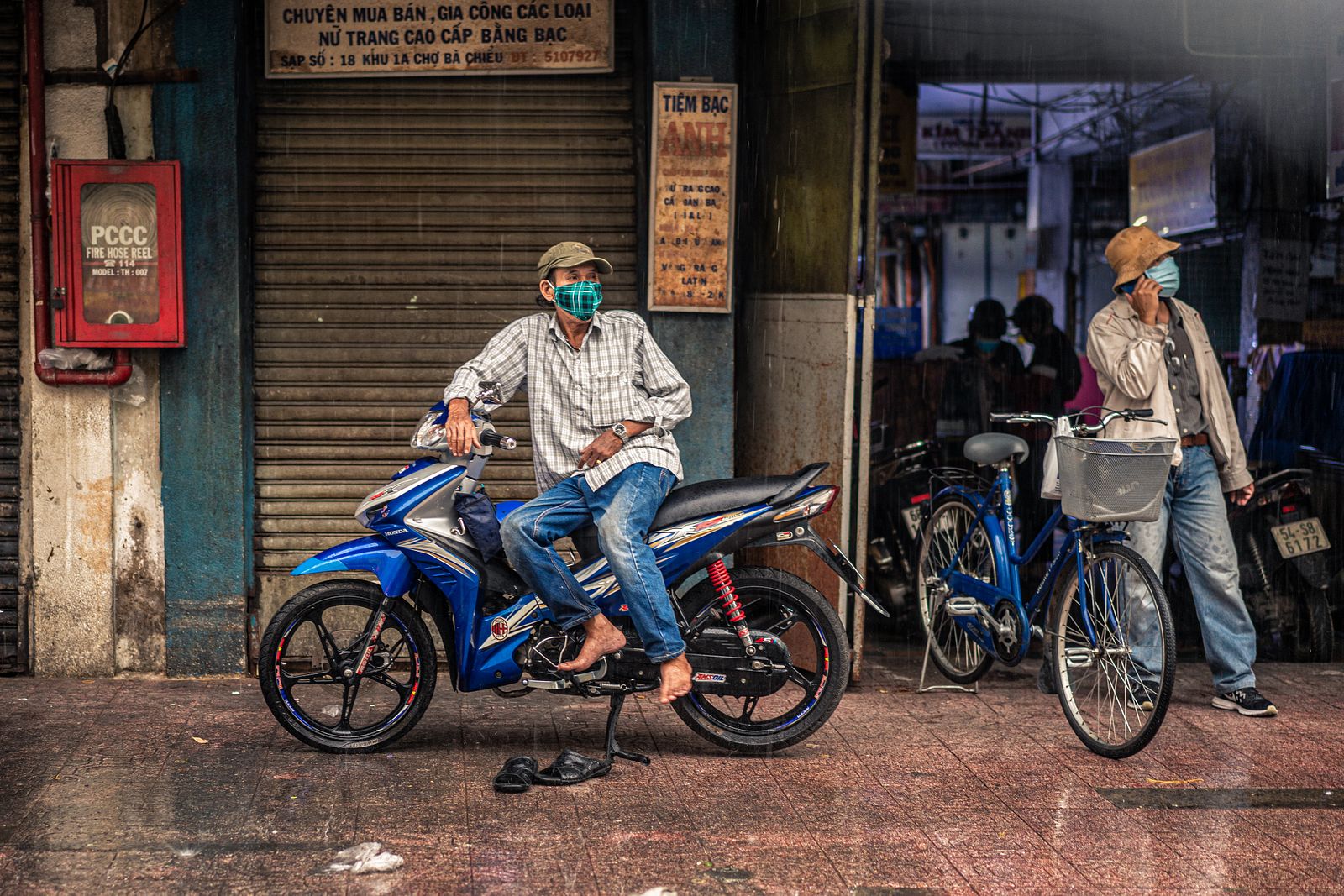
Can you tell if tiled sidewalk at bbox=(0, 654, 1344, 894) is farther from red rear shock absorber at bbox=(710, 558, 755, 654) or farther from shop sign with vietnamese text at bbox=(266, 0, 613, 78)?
shop sign with vietnamese text at bbox=(266, 0, 613, 78)

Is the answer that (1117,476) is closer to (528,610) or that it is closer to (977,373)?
(528,610)

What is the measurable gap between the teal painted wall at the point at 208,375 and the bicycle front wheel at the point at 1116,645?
148 inches

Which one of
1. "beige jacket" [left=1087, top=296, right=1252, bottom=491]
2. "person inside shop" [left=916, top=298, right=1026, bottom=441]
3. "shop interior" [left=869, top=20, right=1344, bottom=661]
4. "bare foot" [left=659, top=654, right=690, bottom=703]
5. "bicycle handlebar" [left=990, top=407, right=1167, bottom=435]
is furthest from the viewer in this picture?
"person inside shop" [left=916, top=298, right=1026, bottom=441]

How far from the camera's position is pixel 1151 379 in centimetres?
587

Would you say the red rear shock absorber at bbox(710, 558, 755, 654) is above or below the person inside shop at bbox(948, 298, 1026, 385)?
below

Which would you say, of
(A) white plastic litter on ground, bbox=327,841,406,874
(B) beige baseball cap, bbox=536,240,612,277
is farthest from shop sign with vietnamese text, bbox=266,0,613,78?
(A) white plastic litter on ground, bbox=327,841,406,874

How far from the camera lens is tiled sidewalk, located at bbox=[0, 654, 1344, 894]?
412cm

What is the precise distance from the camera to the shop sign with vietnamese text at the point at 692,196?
655cm

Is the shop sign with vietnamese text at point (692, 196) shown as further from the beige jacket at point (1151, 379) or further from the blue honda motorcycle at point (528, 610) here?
the beige jacket at point (1151, 379)

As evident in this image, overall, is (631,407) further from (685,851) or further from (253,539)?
(253,539)

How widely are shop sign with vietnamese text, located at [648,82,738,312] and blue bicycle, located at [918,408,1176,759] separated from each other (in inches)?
58.2

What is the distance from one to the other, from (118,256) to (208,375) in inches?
26.3

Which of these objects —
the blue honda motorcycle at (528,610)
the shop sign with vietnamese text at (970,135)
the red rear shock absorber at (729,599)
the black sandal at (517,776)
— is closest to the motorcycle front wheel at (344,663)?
the blue honda motorcycle at (528,610)

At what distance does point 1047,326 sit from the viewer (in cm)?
912
